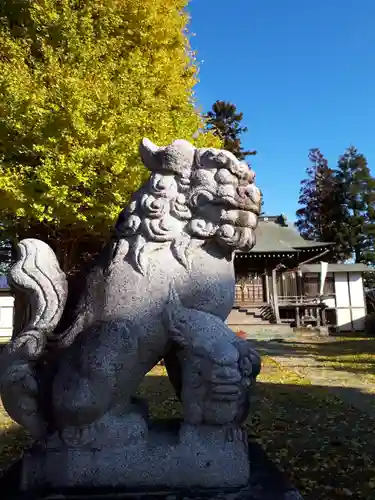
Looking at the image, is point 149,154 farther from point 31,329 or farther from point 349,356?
point 349,356

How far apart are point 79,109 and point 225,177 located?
504 centimetres

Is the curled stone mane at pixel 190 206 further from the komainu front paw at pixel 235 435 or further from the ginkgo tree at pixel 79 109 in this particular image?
the ginkgo tree at pixel 79 109

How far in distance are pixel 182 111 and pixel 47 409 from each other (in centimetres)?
751

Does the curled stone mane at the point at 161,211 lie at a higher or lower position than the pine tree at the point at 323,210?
lower

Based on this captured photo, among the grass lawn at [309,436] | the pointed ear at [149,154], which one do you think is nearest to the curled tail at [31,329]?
the pointed ear at [149,154]

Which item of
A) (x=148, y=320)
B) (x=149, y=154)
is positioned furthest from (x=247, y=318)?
(x=148, y=320)

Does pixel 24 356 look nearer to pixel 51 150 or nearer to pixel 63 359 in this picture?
pixel 63 359

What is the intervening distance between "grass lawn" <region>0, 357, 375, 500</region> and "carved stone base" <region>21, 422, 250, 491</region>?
1671 mm

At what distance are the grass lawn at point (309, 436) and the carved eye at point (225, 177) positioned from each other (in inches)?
92.9

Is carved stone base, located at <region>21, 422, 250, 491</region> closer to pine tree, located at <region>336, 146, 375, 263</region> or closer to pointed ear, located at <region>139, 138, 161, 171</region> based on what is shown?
pointed ear, located at <region>139, 138, 161, 171</region>

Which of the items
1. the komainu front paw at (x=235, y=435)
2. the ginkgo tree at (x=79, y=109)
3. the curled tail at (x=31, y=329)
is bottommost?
the komainu front paw at (x=235, y=435)

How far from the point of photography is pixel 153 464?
1.69 meters

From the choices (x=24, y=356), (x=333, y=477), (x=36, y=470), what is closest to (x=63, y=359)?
(x=24, y=356)

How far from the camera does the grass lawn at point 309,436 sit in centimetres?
324
